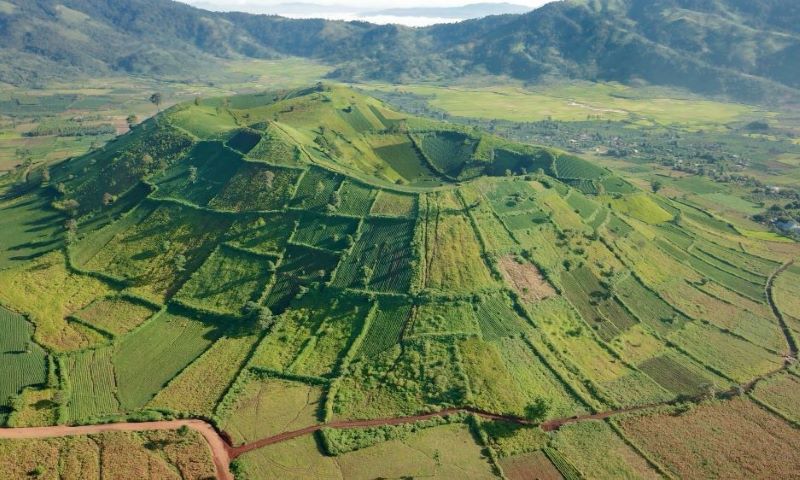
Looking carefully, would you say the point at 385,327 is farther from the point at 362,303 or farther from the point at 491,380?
the point at 491,380

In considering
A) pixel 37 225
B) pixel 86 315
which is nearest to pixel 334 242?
pixel 86 315

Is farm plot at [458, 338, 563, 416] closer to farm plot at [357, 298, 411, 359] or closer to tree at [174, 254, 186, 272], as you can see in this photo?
farm plot at [357, 298, 411, 359]

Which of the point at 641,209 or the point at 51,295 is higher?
the point at 641,209

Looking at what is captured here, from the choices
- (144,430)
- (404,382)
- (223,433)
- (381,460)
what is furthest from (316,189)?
(381,460)

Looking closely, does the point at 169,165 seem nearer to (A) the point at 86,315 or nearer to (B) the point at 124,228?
(B) the point at 124,228

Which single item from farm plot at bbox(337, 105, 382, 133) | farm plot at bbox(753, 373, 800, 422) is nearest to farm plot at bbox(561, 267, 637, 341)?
farm plot at bbox(753, 373, 800, 422)

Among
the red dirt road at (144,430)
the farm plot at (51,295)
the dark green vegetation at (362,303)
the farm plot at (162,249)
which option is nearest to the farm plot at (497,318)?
the dark green vegetation at (362,303)

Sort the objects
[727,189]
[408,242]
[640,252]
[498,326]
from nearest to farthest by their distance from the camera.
A: 1. [498,326]
2. [408,242]
3. [640,252]
4. [727,189]
